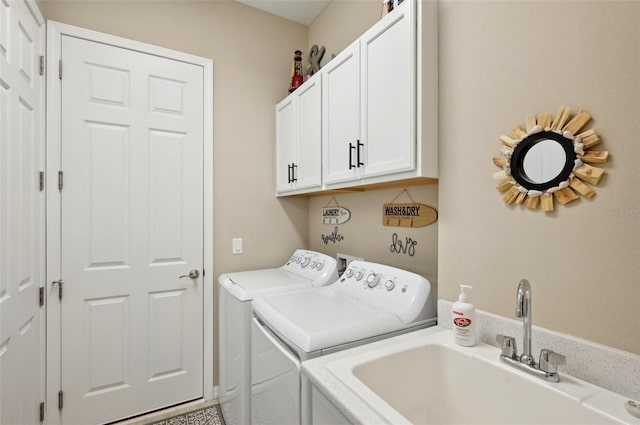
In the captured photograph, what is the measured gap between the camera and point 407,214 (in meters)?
1.68

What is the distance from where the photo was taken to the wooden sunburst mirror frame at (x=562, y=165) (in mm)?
889

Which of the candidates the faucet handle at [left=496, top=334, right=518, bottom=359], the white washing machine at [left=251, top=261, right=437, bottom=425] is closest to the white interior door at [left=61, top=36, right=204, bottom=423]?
the white washing machine at [left=251, top=261, right=437, bottom=425]

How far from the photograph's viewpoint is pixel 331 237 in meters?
2.33

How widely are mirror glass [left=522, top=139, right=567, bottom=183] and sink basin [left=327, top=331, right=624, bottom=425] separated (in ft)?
1.94

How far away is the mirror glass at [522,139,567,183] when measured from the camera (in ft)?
3.14

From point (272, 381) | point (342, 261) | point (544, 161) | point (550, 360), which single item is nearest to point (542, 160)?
point (544, 161)

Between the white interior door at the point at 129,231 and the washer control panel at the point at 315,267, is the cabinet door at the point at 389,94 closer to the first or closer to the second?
the washer control panel at the point at 315,267

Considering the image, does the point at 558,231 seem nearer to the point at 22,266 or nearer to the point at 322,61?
the point at 322,61

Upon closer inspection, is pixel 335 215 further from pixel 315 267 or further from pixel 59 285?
pixel 59 285

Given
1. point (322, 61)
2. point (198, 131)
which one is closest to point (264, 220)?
point (198, 131)

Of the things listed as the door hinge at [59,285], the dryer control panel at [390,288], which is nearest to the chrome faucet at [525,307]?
the dryer control panel at [390,288]

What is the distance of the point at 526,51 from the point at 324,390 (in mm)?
1222

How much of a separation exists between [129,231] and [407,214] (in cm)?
169

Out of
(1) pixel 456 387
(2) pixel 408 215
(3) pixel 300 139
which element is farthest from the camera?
(3) pixel 300 139
